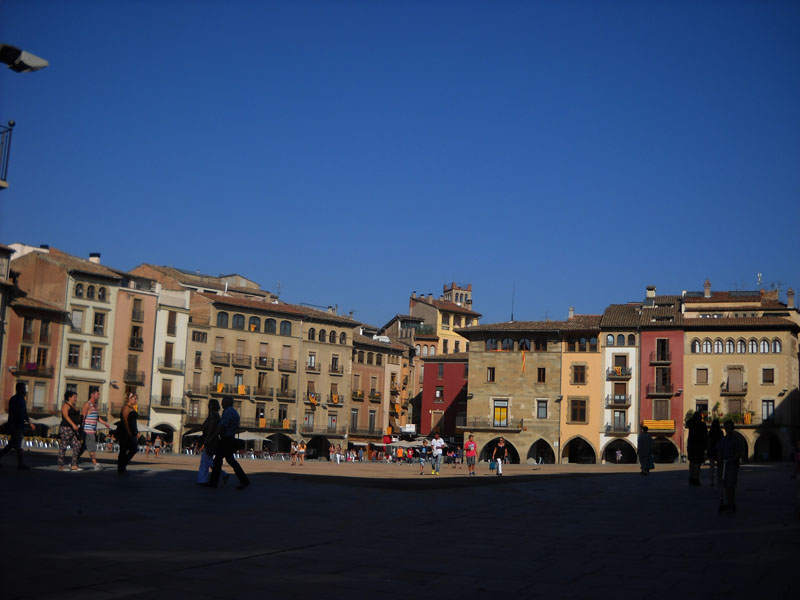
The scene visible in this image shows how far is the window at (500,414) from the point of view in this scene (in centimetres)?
8256

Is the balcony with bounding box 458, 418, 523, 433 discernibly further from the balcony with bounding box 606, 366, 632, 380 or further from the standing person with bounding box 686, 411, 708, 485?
the standing person with bounding box 686, 411, 708, 485

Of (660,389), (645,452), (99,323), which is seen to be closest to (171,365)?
(99,323)

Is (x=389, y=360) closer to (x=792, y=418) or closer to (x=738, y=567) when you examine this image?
(x=792, y=418)

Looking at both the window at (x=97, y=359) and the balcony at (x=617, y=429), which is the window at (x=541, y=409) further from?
the window at (x=97, y=359)

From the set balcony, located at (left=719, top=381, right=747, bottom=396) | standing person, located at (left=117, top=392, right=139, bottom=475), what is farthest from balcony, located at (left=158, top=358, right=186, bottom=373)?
standing person, located at (left=117, top=392, right=139, bottom=475)

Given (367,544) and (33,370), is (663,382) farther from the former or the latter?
(367,544)

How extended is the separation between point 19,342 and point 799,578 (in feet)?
227

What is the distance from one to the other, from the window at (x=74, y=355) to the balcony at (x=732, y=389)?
51.0m

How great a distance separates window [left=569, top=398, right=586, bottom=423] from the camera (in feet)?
263

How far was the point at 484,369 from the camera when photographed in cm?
8394

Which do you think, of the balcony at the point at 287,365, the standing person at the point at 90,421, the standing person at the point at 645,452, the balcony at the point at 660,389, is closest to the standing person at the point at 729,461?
the standing person at the point at 90,421

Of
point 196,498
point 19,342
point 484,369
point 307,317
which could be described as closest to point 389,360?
point 307,317

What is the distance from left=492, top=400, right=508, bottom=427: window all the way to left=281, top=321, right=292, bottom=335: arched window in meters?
21.7

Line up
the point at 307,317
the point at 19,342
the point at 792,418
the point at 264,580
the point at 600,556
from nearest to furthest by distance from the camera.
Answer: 1. the point at 264,580
2. the point at 600,556
3. the point at 19,342
4. the point at 792,418
5. the point at 307,317
